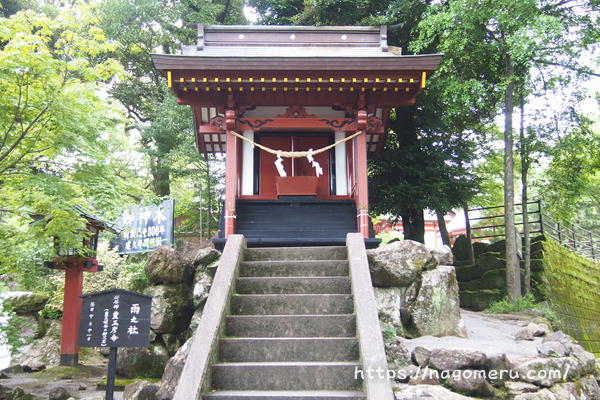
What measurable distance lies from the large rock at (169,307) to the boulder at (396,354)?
13.5 feet

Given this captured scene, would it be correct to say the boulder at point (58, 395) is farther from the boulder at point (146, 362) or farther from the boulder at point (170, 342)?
the boulder at point (170, 342)

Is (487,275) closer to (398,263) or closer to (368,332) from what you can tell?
(398,263)

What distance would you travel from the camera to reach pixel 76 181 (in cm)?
622

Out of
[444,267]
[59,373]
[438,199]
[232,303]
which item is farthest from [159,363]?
[438,199]

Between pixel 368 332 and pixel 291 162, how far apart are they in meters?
6.45

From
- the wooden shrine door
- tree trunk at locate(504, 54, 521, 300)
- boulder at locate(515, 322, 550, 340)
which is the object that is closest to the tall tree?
tree trunk at locate(504, 54, 521, 300)

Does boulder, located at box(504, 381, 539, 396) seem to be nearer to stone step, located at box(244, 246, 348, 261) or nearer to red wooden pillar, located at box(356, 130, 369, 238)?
stone step, located at box(244, 246, 348, 261)

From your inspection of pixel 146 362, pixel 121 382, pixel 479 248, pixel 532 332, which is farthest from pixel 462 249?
pixel 121 382

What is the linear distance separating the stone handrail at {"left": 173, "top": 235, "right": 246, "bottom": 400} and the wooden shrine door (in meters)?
4.43

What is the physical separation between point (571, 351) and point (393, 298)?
106 inches

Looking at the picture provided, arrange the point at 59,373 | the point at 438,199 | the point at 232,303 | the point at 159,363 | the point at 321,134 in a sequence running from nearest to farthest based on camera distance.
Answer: the point at 232,303 < the point at 159,363 < the point at 59,373 < the point at 321,134 < the point at 438,199

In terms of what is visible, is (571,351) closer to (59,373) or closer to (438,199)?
(438,199)

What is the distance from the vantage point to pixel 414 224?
13680 mm

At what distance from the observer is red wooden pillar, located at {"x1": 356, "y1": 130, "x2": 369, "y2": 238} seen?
828cm
